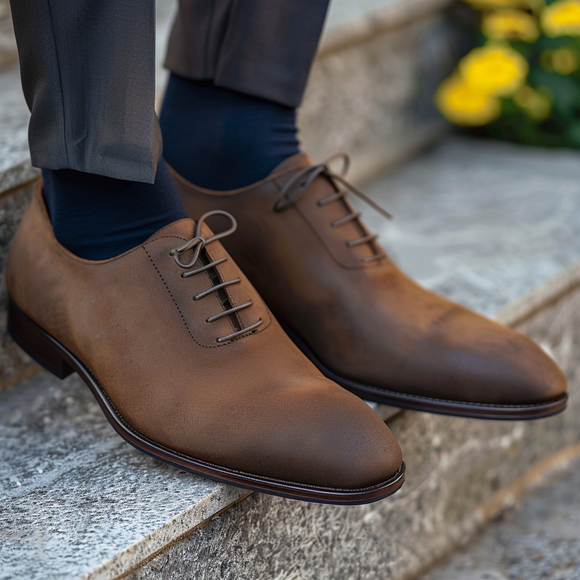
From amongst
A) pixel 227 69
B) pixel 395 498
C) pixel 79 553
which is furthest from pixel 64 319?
pixel 395 498

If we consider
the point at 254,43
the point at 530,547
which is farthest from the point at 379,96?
the point at 530,547

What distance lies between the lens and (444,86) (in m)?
1.69

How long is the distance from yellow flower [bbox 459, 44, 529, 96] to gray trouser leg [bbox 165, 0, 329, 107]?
2.74 ft

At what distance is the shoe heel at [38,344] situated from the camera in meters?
0.76

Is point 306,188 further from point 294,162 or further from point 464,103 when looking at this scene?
point 464,103

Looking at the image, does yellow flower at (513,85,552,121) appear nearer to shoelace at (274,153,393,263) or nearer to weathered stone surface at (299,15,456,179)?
weathered stone surface at (299,15,456,179)

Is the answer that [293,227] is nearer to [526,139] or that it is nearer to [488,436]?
[488,436]

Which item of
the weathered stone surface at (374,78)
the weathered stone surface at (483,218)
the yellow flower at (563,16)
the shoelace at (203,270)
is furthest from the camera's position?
the yellow flower at (563,16)

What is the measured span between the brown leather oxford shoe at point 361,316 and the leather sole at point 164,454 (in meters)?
0.16

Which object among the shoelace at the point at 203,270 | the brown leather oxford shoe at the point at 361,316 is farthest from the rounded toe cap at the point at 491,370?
the shoelace at the point at 203,270

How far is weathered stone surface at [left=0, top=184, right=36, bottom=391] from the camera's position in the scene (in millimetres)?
885

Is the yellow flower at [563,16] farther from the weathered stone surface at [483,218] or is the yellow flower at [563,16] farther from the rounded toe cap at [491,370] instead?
the rounded toe cap at [491,370]

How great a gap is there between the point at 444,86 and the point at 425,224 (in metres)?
0.50

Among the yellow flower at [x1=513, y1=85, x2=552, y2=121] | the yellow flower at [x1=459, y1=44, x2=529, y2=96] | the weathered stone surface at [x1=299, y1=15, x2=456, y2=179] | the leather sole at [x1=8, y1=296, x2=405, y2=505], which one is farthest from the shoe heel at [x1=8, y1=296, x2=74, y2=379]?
the yellow flower at [x1=513, y1=85, x2=552, y2=121]
